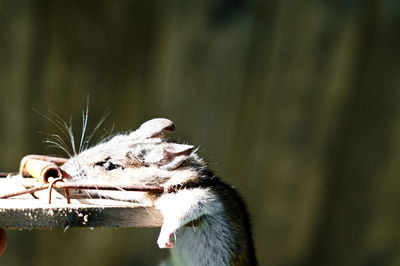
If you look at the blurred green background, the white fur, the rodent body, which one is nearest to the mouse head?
the rodent body

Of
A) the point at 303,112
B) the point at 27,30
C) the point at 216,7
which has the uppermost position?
the point at 216,7

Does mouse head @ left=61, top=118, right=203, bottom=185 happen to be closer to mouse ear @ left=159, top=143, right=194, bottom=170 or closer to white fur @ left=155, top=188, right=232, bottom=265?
mouse ear @ left=159, top=143, right=194, bottom=170

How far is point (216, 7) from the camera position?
3527 millimetres

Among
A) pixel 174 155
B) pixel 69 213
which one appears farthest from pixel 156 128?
pixel 69 213

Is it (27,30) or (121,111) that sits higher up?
(27,30)

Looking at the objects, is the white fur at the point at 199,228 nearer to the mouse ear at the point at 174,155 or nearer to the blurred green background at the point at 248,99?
the mouse ear at the point at 174,155

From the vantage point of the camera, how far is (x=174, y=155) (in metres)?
1.99

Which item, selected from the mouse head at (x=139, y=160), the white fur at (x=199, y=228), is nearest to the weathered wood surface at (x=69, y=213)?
the white fur at (x=199, y=228)

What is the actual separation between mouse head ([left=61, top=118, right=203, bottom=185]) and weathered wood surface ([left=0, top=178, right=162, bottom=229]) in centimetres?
17

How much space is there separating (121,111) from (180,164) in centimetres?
163

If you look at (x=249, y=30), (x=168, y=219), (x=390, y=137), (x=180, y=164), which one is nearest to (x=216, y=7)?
(x=249, y=30)

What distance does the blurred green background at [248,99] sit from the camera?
3502 mm

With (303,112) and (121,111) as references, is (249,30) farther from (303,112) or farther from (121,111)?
(121,111)

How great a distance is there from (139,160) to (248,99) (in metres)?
1.68
